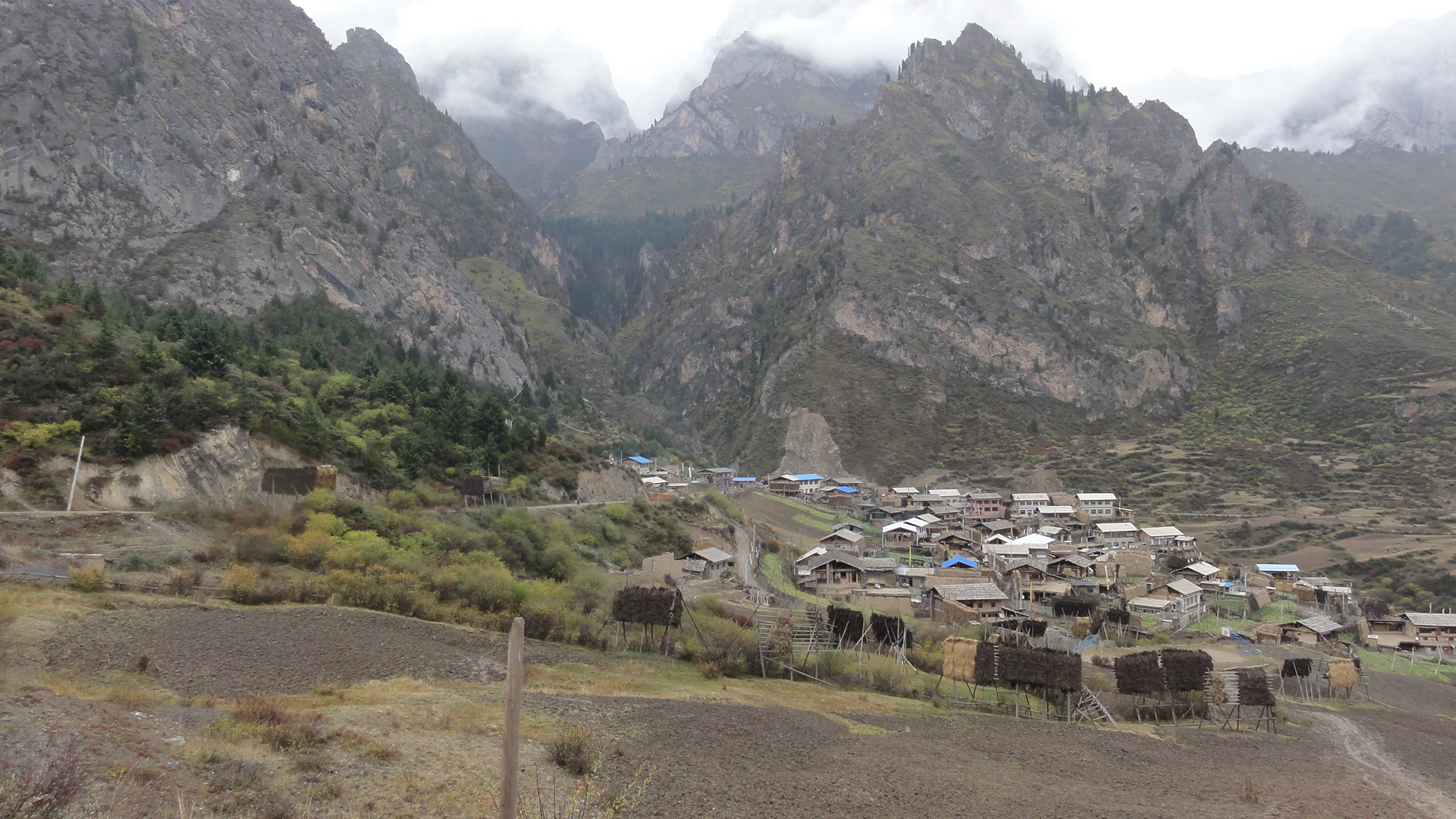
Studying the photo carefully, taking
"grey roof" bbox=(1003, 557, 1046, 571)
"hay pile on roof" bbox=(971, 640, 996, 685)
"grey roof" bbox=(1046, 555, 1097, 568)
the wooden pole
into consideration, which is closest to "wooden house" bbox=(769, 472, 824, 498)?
"grey roof" bbox=(1003, 557, 1046, 571)

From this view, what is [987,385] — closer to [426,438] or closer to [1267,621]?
[1267,621]

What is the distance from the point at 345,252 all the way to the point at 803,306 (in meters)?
77.5

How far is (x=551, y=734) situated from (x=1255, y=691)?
939 inches

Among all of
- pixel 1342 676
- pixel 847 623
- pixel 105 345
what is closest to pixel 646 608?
pixel 847 623

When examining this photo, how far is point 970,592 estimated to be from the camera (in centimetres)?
4100

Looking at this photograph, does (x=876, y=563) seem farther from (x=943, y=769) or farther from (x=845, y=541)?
(x=943, y=769)

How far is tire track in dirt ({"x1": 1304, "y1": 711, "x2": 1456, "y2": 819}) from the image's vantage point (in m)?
18.6

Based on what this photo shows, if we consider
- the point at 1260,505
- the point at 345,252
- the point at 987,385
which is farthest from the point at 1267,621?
the point at 345,252

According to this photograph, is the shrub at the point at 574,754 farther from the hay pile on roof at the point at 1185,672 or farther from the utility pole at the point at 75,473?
the hay pile on roof at the point at 1185,672

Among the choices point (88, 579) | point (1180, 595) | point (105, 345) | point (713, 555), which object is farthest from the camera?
point (1180, 595)

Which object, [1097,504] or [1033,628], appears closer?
[1033,628]

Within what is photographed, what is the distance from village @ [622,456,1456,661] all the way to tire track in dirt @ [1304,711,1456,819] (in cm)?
1230

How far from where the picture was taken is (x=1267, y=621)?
44.5 metres

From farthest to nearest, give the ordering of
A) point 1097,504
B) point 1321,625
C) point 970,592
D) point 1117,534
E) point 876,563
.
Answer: point 1097,504
point 1117,534
point 876,563
point 1321,625
point 970,592
